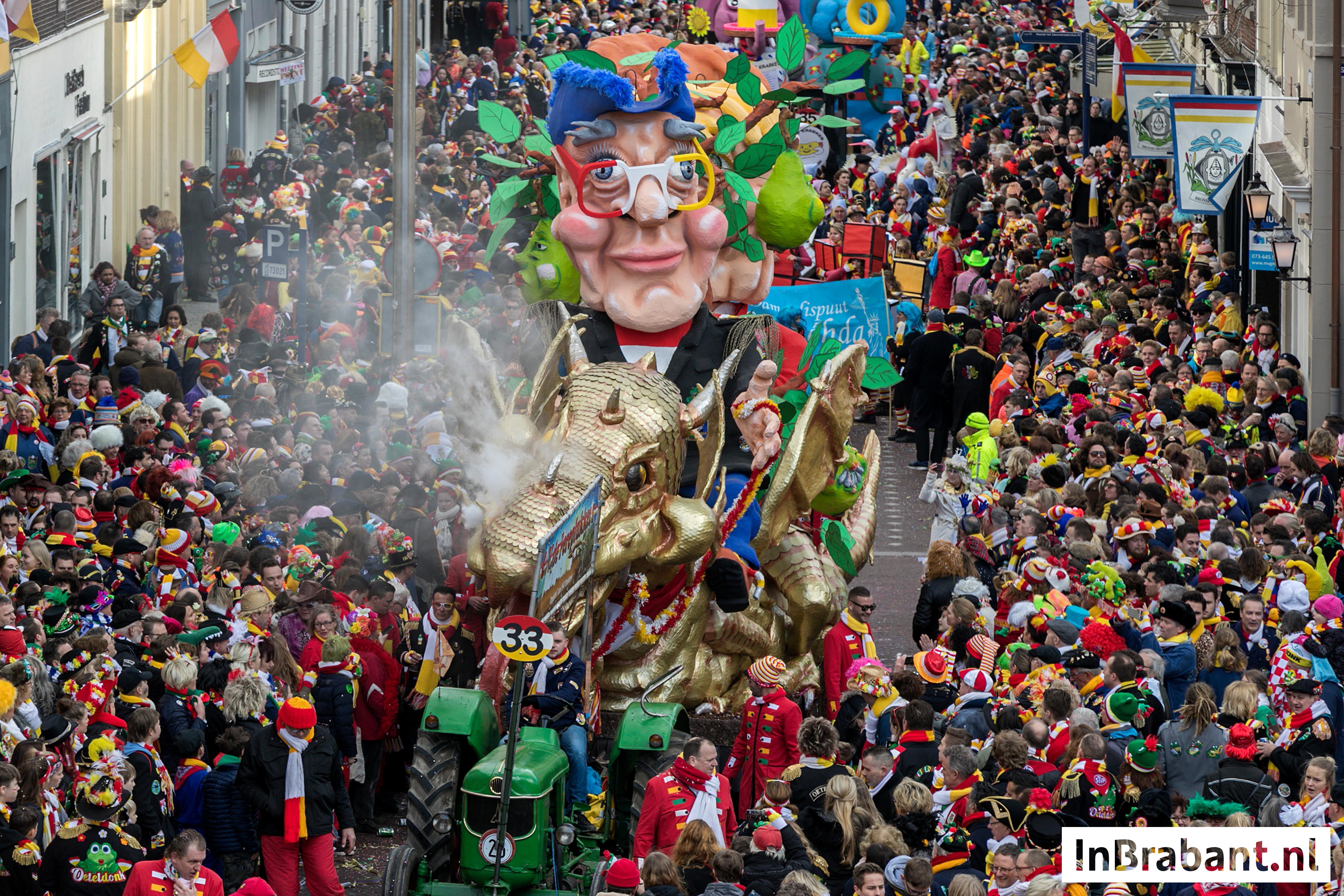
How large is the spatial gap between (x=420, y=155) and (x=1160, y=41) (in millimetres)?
13737

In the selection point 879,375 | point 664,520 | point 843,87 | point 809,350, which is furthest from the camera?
point 879,375

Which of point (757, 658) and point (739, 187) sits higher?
point (739, 187)

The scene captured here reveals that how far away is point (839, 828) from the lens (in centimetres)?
1069

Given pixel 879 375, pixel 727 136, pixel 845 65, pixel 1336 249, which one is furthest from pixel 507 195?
pixel 1336 249

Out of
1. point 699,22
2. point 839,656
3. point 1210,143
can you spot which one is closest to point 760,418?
point 839,656

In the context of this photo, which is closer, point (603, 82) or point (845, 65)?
point (603, 82)

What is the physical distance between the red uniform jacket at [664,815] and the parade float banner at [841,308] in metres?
7.39

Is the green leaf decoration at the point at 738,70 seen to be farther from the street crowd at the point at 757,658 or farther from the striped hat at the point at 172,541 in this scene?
the striped hat at the point at 172,541

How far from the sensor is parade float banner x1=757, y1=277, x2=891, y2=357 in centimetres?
1833

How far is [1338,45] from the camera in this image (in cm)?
2055

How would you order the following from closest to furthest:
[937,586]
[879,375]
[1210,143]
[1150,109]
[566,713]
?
1. [566,713]
2. [879,375]
3. [937,586]
4. [1210,143]
5. [1150,109]

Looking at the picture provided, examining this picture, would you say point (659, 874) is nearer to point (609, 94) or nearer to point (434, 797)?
point (434, 797)

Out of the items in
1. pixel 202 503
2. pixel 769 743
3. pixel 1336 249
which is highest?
pixel 1336 249

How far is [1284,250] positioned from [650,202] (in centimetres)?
905
